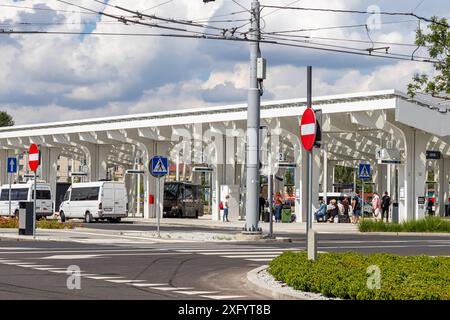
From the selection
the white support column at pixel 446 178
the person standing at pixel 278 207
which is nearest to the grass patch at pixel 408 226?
the person standing at pixel 278 207

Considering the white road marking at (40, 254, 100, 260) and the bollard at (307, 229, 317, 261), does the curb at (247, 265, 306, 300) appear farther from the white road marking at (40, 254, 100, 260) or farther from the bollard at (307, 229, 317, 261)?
the white road marking at (40, 254, 100, 260)

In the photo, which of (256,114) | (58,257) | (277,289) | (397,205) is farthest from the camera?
(397,205)

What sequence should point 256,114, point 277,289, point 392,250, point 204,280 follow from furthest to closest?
point 256,114 < point 392,250 < point 204,280 < point 277,289

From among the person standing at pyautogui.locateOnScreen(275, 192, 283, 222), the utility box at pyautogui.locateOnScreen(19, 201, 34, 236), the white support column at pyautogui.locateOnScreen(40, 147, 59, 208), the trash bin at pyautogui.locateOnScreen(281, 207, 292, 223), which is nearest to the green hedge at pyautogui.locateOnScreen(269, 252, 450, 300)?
Result: the utility box at pyautogui.locateOnScreen(19, 201, 34, 236)

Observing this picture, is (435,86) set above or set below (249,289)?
above

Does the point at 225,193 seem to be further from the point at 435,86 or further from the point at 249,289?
the point at 249,289

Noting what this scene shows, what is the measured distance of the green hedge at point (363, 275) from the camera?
11.5 m

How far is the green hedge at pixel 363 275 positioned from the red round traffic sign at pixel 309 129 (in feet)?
6.47

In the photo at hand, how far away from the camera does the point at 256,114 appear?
1212 inches

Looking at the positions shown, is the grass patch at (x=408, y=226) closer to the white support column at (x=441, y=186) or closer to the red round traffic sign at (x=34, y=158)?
the red round traffic sign at (x=34, y=158)

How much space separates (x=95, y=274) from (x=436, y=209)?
61122mm

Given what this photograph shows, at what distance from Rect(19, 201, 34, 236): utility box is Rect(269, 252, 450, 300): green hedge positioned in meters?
14.6

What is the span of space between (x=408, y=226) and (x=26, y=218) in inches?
693
